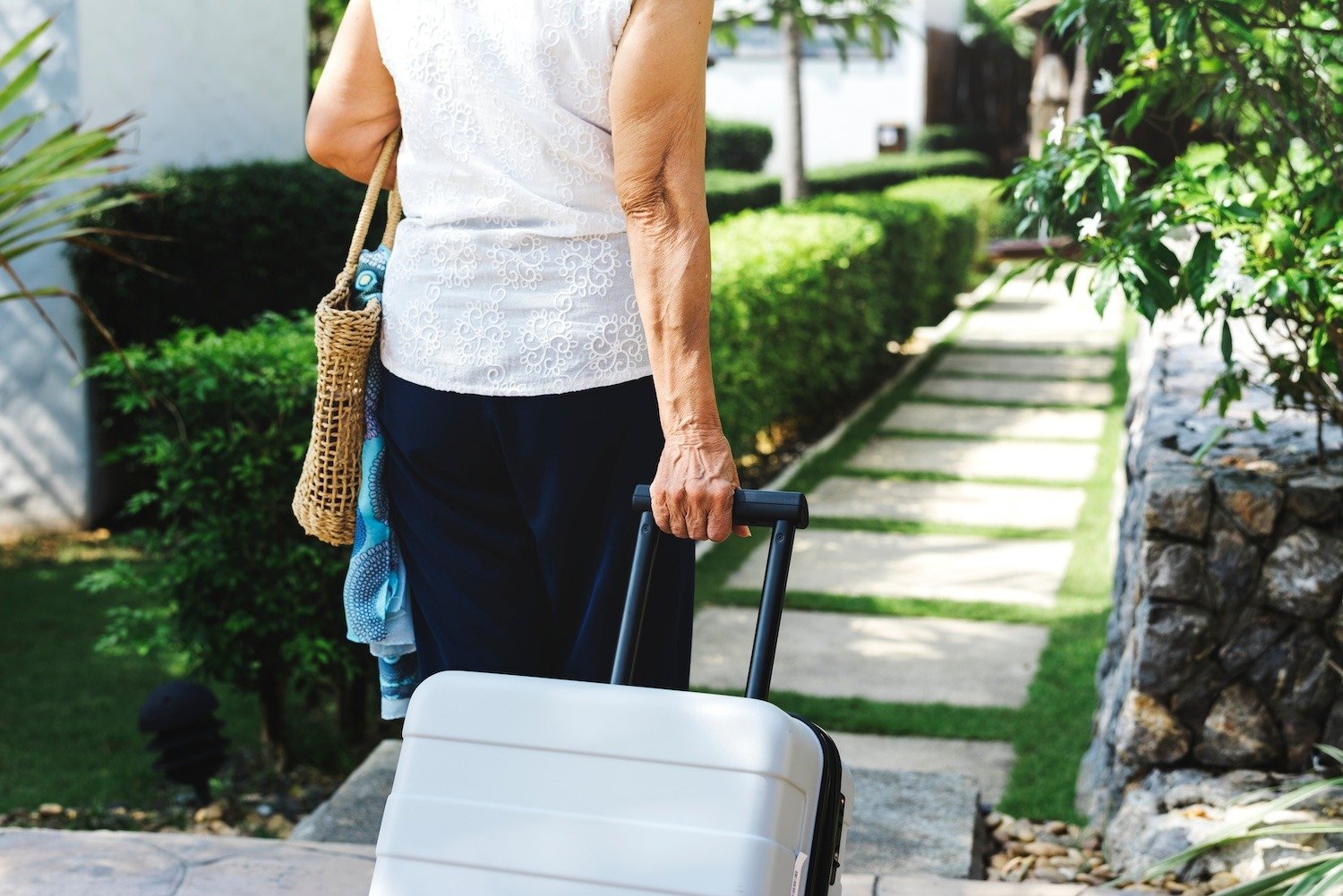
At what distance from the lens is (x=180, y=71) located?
→ 21.6ft

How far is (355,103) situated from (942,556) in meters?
4.23

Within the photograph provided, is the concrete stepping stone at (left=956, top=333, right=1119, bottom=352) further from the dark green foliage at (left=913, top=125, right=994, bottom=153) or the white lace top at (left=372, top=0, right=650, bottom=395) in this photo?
the dark green foliage at (left=913, top=125, right=994, bottom=153)

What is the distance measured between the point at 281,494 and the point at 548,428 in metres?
1.95

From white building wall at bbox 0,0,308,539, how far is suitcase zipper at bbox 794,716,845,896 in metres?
4.80

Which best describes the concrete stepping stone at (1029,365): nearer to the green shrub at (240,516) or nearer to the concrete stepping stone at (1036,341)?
the concrete stepping stone at (1036,341)

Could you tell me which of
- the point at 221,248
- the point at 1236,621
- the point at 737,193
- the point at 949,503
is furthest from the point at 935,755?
the point at 737,193

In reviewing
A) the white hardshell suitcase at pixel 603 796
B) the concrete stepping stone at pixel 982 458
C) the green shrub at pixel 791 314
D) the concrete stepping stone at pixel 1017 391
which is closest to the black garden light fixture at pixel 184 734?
the white hardshell suitcase at pixel 603 796

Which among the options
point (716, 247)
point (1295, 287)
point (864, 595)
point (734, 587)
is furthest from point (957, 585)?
point (1295, 287)

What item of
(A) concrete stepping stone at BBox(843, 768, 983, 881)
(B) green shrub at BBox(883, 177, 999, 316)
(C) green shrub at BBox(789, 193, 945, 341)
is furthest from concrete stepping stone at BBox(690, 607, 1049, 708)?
(B) green shrub at BBox(883, 177, 999, 316)

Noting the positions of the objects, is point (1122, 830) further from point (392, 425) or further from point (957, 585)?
point (957, 585)

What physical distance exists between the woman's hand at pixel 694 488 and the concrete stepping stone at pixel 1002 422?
21.5ft

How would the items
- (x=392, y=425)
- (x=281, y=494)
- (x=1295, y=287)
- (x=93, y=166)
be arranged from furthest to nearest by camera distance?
(x=93, y=166), (x=281, y=494), (x=1295, y=287), (x=392, y=425)

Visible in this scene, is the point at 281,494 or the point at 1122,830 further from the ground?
the point at 281,494

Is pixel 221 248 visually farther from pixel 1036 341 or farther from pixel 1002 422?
pixel 1036 341
